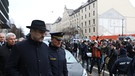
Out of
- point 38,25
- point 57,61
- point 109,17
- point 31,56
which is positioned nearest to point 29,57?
point 31,56

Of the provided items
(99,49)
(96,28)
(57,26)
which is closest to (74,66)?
(99,49)

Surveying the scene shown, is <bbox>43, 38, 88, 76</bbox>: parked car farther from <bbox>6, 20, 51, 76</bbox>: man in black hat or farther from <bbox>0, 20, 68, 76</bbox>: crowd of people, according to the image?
<bbox>6, 20, 51, 76</bbox>: man in black hat

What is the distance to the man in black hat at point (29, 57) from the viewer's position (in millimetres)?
3893

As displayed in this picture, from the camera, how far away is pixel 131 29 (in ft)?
278

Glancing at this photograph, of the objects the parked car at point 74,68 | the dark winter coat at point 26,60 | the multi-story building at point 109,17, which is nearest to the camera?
the dark winter coat at point 26,60

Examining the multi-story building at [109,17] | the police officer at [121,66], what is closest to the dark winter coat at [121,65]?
the police officer at [121,66]

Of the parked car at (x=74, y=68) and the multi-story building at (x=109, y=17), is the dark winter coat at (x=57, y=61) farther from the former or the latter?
the multi-story building at (x=109, y=17)

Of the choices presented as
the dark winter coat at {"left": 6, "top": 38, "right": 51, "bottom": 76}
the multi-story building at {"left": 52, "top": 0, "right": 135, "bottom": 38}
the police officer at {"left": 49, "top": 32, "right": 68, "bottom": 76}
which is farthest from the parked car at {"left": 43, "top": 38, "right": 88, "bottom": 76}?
the multi-story building at {"left": 52, "top": 0, "right": 135, "bottom": 38}

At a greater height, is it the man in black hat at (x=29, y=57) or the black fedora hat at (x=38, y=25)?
the black fedora hat at (x=38, y=25)

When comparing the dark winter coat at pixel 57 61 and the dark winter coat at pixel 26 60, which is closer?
the dark winter coat at pixel 26 60

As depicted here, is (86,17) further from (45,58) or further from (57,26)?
(45,58)

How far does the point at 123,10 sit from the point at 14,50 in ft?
279

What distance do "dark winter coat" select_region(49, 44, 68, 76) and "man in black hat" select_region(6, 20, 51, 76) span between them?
125 centimetres

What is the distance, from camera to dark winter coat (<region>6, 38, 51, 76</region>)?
3.89 metres
